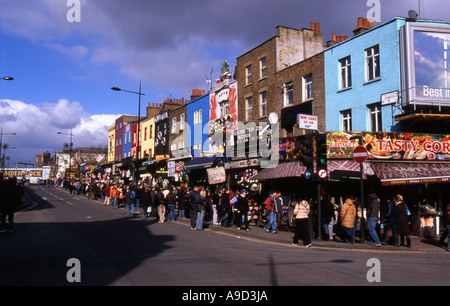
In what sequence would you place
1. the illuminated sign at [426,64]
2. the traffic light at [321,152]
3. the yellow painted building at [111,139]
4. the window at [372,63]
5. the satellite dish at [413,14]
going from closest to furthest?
the traffic light at [321,152] < the illuminated sign at [426,64] < the satellite dish at [413,14] < the window at [372,63] < the yellow painted building at [111,139]

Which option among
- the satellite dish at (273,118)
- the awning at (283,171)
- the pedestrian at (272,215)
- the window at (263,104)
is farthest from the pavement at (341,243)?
the window at (263,104)

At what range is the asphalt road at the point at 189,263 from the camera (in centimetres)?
724

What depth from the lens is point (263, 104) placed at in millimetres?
26625

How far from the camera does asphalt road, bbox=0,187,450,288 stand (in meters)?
7.24

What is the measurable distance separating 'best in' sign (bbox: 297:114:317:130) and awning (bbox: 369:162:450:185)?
3.13 metres

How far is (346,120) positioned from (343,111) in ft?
1.73

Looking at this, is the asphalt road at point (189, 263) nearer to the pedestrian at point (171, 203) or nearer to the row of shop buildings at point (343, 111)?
the row of shop buildings at point (343, 111)

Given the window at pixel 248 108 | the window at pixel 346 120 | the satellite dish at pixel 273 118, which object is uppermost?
the window at pixel 248 108

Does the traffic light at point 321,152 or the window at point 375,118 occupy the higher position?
the window at point 375,118

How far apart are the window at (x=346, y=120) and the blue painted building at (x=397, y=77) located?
5cm

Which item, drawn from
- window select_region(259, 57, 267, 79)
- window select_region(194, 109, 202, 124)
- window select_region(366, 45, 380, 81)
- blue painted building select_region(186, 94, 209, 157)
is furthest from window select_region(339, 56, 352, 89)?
window select_region(194, 109, 202, 124)
